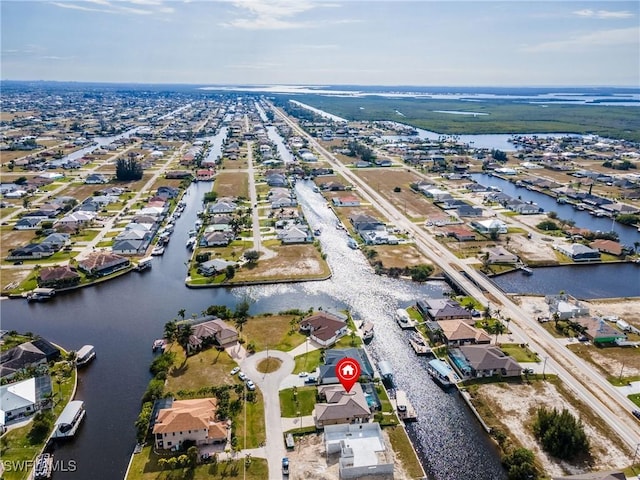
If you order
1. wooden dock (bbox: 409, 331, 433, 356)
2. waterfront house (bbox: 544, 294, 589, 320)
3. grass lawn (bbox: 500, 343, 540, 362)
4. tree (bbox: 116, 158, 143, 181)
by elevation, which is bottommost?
wooden dock (bbox: 409, 331, 433, 356)

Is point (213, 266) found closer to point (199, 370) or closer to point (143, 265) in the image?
point (143, 265)

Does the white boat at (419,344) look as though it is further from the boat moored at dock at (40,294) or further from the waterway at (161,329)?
the boat moored at dock at (40,294)

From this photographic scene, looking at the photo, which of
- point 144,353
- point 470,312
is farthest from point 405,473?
point 144,353

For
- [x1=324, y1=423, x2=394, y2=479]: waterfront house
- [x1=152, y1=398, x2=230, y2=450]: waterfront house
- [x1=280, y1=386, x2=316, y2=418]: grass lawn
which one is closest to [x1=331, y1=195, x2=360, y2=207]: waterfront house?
[x1=280, y1=386, x2=316, y2=418]: grass lawn

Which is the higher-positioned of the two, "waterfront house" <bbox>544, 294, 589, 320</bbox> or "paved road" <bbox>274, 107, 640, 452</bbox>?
"waterfront house" <bbox>544, 294, 589, 320</bbox>

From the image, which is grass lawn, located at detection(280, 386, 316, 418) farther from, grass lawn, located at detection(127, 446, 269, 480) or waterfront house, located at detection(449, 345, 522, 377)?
waterfront house, located at detection(449, 345, 522, 377)

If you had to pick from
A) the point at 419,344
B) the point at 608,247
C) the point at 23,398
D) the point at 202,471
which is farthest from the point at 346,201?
the point at 202,471

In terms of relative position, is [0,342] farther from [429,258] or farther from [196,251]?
[429,258]
